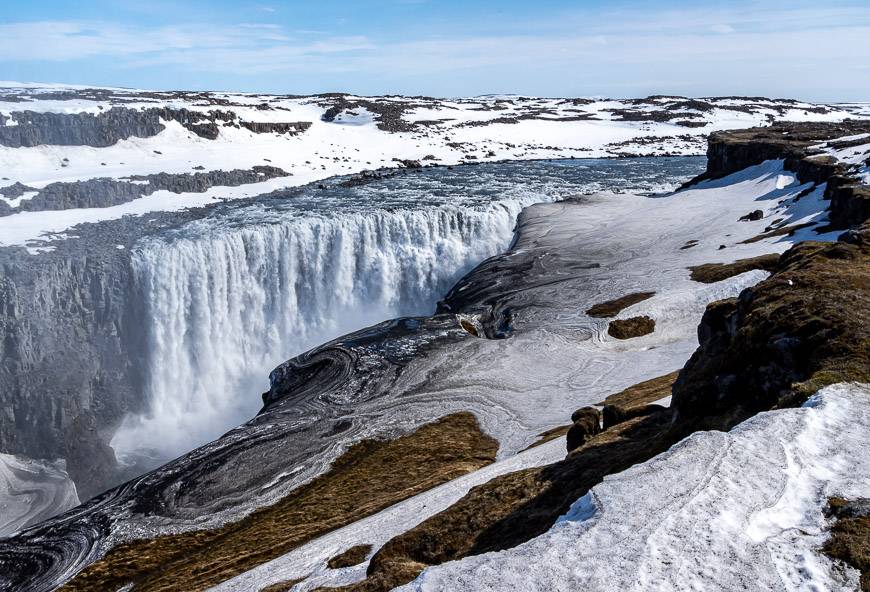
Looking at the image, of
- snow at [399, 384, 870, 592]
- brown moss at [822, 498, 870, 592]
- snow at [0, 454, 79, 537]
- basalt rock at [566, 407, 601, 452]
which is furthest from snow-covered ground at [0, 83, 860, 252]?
brown moss at [822, 498, 870, 592]

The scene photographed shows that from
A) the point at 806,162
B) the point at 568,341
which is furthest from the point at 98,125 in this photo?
the point at 806,162

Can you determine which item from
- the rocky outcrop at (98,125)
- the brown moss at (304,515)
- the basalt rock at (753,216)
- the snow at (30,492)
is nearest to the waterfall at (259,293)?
the snow at (30,492)

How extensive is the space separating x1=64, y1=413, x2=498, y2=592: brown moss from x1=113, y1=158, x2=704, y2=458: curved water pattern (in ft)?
72.9

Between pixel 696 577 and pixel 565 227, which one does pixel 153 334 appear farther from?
pixel 696 577

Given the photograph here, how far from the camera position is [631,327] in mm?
34125

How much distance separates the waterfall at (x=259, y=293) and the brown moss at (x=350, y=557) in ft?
99.3

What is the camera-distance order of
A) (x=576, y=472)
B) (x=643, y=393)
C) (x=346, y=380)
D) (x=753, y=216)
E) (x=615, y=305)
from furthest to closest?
(x=753, y=216), (x=615, y=305), (x=346, y=380), (x=643, y=393), (x=576, y=472)

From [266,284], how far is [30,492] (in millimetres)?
22034

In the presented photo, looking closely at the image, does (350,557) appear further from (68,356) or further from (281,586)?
(68,356)

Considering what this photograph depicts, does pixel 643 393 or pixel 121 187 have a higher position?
pixel 121 187

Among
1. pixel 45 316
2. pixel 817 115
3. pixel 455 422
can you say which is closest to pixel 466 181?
pixel 45 316

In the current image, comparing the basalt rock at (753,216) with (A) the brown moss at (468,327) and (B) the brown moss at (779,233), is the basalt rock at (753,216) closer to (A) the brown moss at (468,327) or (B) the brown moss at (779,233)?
(B) the brown moss at (779,233)

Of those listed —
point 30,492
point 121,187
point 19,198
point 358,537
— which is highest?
point 121,187

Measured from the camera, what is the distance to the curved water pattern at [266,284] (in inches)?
1886
